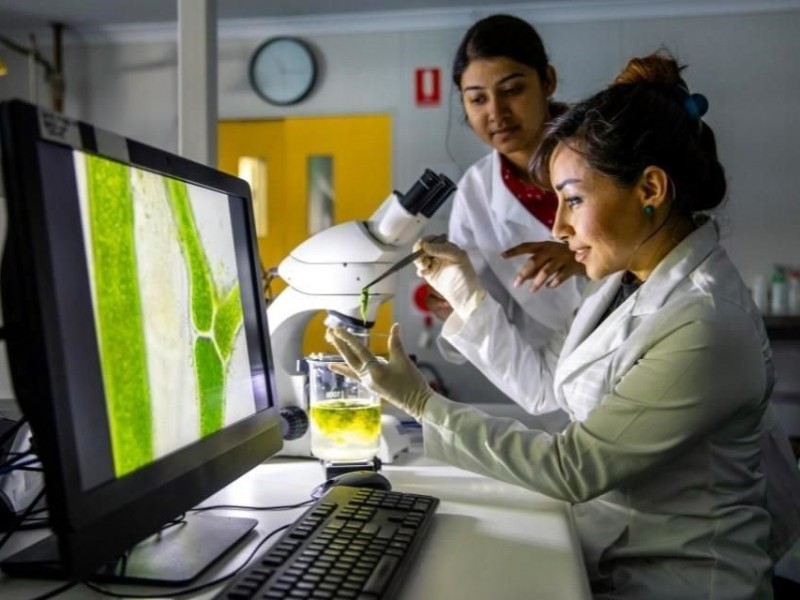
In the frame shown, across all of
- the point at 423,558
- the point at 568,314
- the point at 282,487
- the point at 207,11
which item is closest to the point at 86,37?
the point at 207,11

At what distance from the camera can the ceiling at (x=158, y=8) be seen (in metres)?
3.38

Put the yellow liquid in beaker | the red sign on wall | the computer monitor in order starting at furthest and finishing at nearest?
the red sign on wall → the yellow liquid in beaker → the computer monitor

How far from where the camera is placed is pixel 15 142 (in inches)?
20.9

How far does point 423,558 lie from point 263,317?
41cm

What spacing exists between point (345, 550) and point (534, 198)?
1.23 meters

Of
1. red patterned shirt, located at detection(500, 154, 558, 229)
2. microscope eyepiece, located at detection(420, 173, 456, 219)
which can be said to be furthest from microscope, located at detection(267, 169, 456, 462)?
red patterned shirt, located at detection(500, 154, 558, 229)

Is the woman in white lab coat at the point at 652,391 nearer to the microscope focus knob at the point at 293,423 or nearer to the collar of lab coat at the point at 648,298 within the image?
the collar of lab coat at the point at 648,298

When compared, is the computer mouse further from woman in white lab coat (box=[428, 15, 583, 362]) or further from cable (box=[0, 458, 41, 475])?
woman in white lab coat (box=[428, 15, 583, 362])

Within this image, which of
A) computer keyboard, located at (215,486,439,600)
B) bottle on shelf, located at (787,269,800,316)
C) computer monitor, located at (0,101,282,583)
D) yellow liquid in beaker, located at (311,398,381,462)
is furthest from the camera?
bottle on shelf, located at (787,269,800,316)

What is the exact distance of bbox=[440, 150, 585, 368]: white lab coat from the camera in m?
1.68

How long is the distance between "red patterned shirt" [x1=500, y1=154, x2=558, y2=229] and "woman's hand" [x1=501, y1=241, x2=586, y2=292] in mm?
282

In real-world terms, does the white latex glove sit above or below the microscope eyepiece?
below

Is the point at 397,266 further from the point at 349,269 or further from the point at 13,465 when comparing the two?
the point at 13,465

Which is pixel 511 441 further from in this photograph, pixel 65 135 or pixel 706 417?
pixel 65 135
